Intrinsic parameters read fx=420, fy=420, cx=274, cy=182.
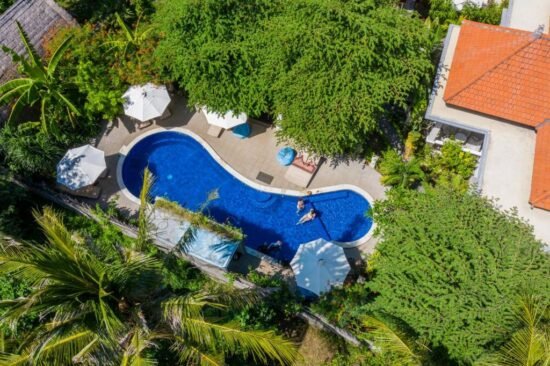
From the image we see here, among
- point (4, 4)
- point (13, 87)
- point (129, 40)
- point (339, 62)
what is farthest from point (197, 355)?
point (4, 4)

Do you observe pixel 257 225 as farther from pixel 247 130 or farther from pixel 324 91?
pixel 324 91

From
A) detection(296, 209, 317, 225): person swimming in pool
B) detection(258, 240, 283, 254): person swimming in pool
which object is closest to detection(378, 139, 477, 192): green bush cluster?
detection(296, 209, 317, 225): person swimming in pool

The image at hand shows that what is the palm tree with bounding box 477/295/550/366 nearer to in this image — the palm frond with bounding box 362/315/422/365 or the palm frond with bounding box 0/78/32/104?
the palm frond with bounding box 362/315/422/365

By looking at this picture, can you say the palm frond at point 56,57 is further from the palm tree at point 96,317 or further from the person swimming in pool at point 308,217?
the person swimming in pool at point 308,217

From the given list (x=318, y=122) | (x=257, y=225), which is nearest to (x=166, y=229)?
(x=257, y=225)

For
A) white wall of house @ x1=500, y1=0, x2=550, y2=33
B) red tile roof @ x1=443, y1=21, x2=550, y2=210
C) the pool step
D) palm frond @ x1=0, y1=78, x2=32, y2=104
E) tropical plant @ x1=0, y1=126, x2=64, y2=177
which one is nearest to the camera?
red tile roof @ x1=443, y1=21, x2=550, y2=210

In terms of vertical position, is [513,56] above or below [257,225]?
above

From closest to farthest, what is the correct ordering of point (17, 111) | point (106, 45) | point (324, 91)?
point (324, 91)
point (17, 111)
point (106, 45)
